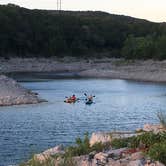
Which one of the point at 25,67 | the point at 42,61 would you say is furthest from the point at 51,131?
the point at 42,61

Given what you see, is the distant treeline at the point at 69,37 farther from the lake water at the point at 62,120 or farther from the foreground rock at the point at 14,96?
the lake water at the point at 62,120

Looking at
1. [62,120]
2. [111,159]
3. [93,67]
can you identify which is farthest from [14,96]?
[93,67]

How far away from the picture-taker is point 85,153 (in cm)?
1062

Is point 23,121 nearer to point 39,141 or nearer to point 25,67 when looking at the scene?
point 39,141

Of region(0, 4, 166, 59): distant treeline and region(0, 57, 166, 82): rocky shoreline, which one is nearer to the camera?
region(0, 57, 166, 82): rocky shoreline

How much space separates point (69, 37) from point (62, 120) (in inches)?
3727

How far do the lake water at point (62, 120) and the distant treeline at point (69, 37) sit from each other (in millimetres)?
56782

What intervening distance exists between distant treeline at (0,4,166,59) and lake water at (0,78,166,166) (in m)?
56.8

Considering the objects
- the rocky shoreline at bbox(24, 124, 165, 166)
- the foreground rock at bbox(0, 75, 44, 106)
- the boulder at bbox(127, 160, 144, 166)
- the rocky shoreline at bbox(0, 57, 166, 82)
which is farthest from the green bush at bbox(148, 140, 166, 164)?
the rocky shoreline at bbox(0, 57, 166, 82)

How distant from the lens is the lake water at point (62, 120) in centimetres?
2133

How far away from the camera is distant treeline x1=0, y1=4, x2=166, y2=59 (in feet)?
342

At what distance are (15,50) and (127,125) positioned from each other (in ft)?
260

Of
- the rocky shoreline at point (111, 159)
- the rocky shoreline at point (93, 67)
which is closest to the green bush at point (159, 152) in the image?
the rocky shoreline at point (111, 159)

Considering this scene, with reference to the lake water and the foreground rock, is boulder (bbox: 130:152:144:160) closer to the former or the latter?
the lake water
